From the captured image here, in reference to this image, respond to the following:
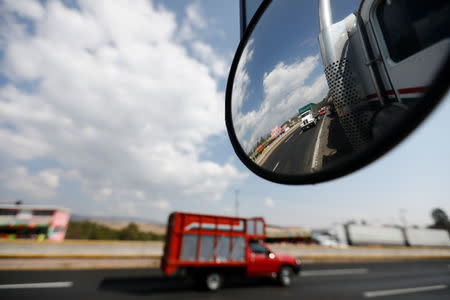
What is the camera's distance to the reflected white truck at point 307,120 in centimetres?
82

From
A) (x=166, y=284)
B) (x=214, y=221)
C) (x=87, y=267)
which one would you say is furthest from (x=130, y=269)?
(x=214, y=221)

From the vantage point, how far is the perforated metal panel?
0.68m

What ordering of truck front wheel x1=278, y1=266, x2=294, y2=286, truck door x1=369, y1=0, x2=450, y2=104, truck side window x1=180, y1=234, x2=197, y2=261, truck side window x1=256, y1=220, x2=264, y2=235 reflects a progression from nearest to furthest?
truck door x1=369, y1=0, x2=450, y2=104, truck side window x1=180, y1=234, x2=197, y2=261, truck front wheel x1=278, y1=266, x2=294, y2=286, truck side window x1=256, y1=220, x2=264, y2=235

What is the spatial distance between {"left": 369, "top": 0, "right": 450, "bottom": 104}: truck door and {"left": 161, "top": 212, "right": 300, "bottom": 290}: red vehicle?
27.1 ft

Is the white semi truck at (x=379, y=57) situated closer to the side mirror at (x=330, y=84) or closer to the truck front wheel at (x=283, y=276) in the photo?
the side mirror at (x=330, y=84)

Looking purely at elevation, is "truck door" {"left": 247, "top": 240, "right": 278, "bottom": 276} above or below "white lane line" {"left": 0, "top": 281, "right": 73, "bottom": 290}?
above

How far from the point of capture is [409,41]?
23.6 inches

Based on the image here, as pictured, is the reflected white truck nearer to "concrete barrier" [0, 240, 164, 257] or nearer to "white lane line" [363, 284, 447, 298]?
"white lane line" [363, 284, 447, 298]

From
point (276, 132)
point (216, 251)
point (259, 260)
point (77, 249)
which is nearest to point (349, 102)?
point (276, 132)

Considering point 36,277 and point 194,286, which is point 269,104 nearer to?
point 194,286

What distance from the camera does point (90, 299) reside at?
20.7ft

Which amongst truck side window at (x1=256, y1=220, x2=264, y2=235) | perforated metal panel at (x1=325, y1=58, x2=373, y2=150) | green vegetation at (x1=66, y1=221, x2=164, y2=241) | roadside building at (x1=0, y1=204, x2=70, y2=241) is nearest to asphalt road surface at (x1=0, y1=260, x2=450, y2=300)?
truck side window at (x1=256, y1=220, x2=264, y2=235)

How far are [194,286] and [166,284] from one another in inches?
47.9

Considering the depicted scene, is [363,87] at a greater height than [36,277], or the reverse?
Answer: [363,87]
